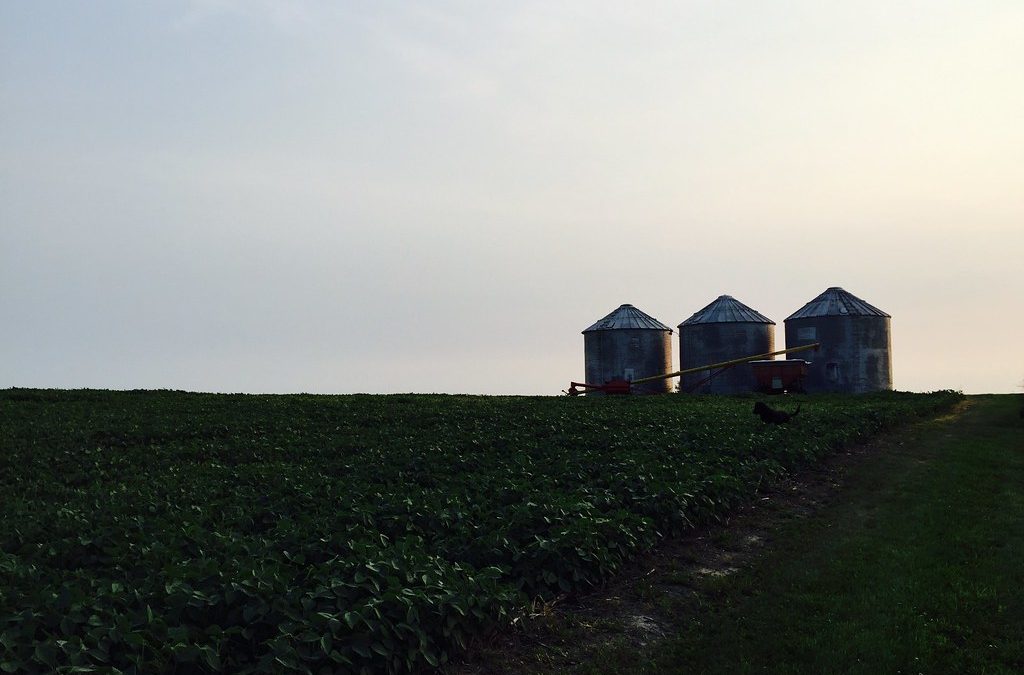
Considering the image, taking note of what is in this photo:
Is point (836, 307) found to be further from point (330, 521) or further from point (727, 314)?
point (330, 521)

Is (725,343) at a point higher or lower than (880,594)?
higher

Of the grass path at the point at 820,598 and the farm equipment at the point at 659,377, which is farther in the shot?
the farm equipment at the point at 659,377

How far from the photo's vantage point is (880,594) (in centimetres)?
1229

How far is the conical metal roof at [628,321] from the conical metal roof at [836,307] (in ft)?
27.9

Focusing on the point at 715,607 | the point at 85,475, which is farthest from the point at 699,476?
the point at 85,475

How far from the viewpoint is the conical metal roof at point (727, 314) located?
181 feet

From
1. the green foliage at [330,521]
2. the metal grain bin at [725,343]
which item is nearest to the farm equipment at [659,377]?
the metal grain bin at [725,343]

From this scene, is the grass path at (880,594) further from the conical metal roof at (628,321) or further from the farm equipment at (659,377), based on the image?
the conical metal roof at (628,321)

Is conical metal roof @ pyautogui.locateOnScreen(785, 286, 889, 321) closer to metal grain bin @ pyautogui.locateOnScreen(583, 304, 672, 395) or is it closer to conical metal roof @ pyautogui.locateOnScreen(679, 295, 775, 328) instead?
conical metal roof @ pyautogui.locateOnScreen(679, 295, 775, 328)

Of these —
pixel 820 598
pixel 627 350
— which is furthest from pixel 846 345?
pixel 820 598

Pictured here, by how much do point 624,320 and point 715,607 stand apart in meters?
45.2

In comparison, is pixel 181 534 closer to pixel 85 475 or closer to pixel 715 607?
pixel 715 607

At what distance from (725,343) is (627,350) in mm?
6212

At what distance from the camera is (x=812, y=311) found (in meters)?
54.3
